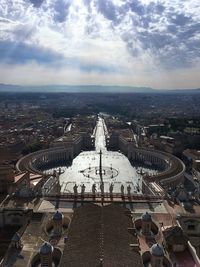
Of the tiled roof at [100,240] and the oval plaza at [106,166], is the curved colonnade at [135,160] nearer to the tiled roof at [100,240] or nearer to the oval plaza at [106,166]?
the oval plaza at [106,166]

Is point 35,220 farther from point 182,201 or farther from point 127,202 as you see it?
point 182,201

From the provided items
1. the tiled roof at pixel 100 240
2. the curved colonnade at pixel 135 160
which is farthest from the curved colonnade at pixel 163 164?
the tiled roof at pixel 100 240

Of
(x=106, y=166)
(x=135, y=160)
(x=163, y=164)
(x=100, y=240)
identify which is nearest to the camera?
(x=100, y=240)

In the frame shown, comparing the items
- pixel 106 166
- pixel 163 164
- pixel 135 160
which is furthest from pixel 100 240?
pixel 135 160

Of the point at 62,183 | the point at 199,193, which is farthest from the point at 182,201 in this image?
the point at 62,183

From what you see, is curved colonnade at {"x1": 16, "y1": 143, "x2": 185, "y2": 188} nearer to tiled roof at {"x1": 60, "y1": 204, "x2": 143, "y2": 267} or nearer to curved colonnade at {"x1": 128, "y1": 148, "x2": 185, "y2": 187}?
curved colonnade at {"x1": 128, "y1": 148, "x2": 185, "y2": 187}

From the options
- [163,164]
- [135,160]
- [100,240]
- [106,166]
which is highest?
[100,240]

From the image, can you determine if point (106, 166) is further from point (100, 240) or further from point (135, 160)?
point (100, 240)

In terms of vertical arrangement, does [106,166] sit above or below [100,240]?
below
